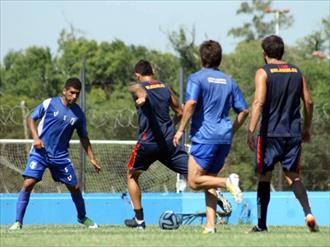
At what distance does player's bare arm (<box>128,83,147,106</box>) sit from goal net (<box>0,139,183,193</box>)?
30.3ft

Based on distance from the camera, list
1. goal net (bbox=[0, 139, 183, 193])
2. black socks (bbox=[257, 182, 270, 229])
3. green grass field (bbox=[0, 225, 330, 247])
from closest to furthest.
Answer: green grass field (bbox=[0, 225, 330, 247]), black socks (bbox=[257, 182, 270, 229]), goal net (bbox=[0, 139, 183, 193])

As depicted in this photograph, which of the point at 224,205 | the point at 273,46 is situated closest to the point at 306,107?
the point at 273,46

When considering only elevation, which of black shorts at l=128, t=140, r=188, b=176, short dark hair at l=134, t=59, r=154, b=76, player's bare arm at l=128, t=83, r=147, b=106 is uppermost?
short dark hair at l=134, t=59, r=154, b=76

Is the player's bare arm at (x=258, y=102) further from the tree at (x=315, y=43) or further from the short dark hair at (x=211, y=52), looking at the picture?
the tree at (x=315, y=43)

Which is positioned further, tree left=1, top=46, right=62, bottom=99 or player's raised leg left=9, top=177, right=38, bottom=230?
tree left=1, top=46, right=62, bottom=99

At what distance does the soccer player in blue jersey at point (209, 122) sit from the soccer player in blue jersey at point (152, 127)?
1.41 metres

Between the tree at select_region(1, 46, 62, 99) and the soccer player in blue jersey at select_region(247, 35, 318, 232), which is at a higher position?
the soccer player in blue jersey at select_region(247, 35, 318, 232)

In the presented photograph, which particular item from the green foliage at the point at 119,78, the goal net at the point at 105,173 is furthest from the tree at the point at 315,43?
the goal net at the point at 105,173

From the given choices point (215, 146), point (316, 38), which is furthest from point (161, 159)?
point (316, 38)

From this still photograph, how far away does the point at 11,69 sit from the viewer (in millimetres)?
59188

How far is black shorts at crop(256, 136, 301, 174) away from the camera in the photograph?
460 inches

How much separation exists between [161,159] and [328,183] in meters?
10.4

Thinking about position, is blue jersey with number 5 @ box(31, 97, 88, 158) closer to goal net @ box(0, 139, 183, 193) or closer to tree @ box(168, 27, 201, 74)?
goal net @ box(0, 139, 183, 193)

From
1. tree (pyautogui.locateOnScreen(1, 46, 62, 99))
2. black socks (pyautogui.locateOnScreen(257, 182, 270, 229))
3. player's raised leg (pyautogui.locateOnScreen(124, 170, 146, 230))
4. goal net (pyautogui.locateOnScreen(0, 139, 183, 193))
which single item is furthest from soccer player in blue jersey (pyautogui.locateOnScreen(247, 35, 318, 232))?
tree (pyautogui.locateOnScreen(1, 46, 62, 99))
